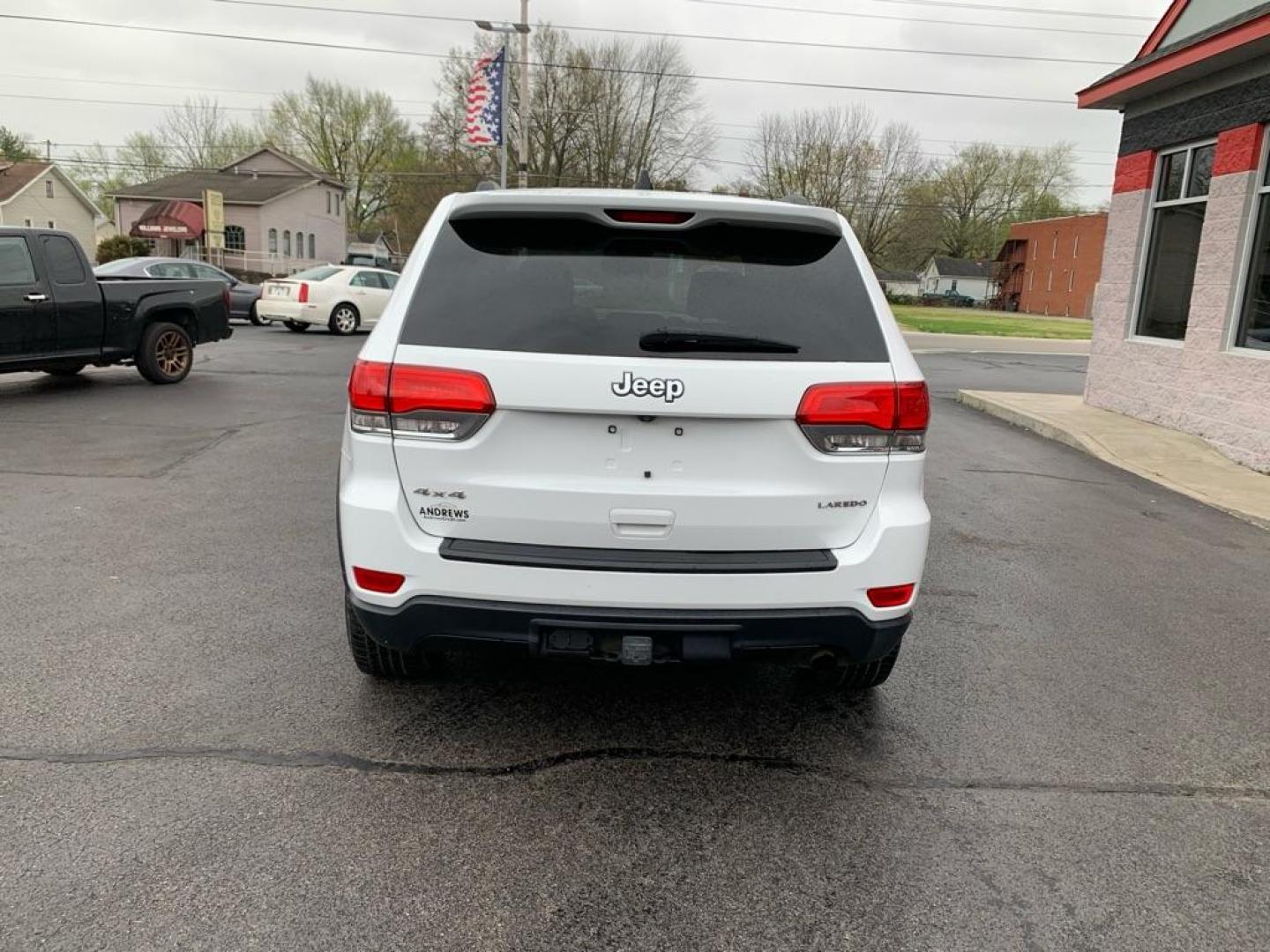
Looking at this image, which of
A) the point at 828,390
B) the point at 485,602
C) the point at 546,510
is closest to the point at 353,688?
the point at 485,602

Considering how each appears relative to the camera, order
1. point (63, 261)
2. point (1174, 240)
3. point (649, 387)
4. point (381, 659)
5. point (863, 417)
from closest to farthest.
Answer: point (649, 387) → point (863, 417) → point (381, 659) → point (63, 261) → point (1174, 240)

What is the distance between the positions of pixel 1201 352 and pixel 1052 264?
71345 millimetres

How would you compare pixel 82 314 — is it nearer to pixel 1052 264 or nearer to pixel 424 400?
pixel 424 400

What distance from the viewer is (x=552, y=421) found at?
2859 millimetres

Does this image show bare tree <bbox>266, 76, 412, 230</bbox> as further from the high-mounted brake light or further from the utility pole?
the high-mounted brake light

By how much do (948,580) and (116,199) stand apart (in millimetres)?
60527

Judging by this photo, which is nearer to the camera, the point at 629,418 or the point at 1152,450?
the point at 629,418

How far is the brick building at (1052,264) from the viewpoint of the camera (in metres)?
70.6

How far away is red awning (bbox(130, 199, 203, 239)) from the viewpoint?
48656 millimetres

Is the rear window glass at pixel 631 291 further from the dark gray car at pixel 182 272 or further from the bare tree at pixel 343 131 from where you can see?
the bare tree at pixel 343 131

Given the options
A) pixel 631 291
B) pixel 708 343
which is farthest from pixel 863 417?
pixel 631 291

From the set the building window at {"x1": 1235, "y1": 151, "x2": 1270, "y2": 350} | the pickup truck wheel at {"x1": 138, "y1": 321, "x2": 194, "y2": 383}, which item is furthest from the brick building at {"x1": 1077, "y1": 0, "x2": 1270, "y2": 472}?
the pickup truck wheel at {"x1": 138, "y1": 321, "x2": 194, "y2": 383}

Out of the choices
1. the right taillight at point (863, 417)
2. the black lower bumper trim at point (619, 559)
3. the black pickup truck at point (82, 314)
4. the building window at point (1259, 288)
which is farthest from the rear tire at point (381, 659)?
the building window at point (1259, 288)

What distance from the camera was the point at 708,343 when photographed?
2.92 meters
